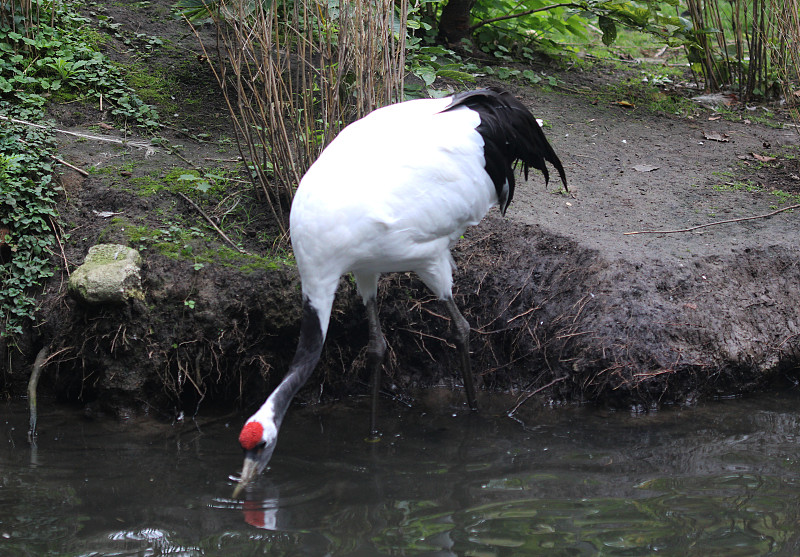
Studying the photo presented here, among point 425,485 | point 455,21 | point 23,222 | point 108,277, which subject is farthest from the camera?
point 455,21

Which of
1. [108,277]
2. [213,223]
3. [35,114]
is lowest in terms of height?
[108,277]

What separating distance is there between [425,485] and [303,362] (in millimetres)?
780

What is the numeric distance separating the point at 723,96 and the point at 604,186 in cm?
264

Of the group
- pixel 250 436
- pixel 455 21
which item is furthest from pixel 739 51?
pixel 250 436

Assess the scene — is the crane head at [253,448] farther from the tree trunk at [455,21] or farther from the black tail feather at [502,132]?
the tree trunk at [455,21]

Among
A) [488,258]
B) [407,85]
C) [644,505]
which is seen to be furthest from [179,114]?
[644,505]

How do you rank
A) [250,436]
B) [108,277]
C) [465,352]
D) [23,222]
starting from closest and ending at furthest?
[250,436] → [108,277] → [465,352] → [23,222]

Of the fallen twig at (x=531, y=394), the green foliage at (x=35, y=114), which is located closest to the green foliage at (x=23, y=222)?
the green foliage at (x=35, y=114)

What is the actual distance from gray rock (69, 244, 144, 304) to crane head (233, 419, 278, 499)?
118cm

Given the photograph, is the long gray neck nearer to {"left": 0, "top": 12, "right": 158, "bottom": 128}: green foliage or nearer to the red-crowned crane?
the red-crowned crane

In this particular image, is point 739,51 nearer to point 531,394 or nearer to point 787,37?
point 787,37

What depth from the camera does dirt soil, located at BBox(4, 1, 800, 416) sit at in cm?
420

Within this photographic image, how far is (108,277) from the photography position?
13.2 feet

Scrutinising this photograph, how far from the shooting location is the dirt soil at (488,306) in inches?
165
